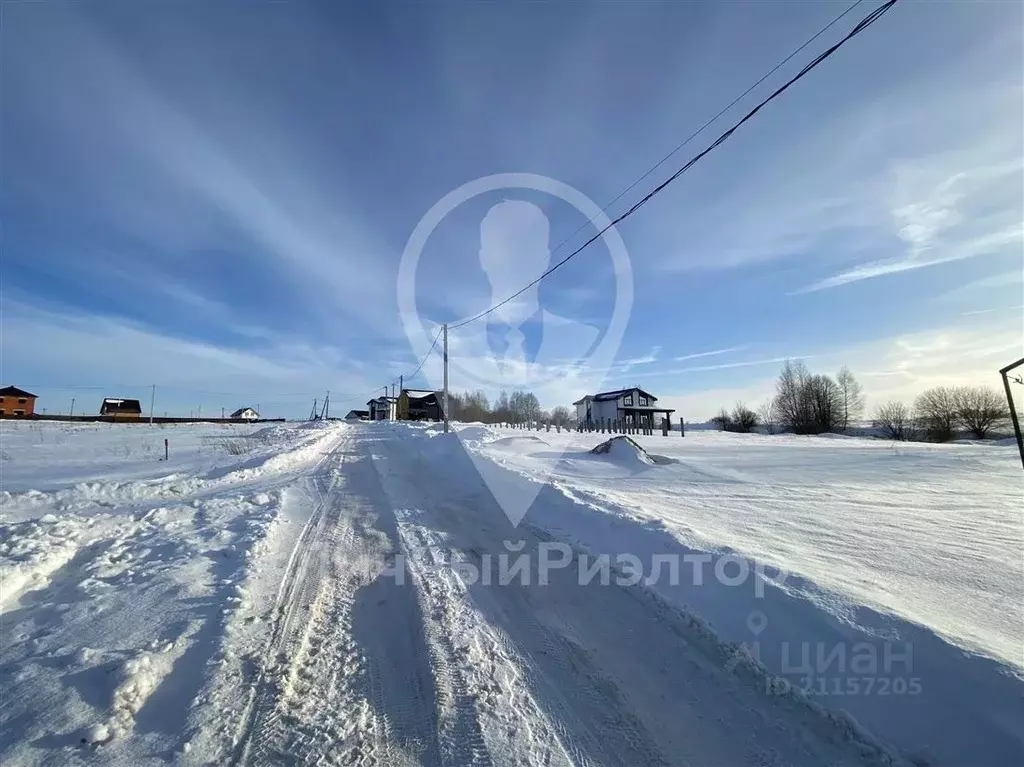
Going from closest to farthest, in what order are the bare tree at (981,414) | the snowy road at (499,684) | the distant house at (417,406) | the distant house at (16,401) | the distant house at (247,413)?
the snowy road at (499,684) < the bare tree at (981,414) < the distant house at (16,401) < the distant house at (417,406) < the distant house at (247,413)

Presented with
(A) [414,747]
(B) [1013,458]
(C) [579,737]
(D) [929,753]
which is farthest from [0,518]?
(B) [1013,458]

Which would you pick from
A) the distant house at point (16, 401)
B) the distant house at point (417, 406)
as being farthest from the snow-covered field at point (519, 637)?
the distant house at point (16, 401)

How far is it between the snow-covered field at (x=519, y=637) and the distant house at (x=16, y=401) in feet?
320

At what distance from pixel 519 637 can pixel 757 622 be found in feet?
6.17

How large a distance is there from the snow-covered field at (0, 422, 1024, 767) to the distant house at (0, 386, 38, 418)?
97407 millimetres

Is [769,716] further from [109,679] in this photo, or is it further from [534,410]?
[534,410]

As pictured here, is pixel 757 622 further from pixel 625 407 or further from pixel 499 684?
pixel 625 407

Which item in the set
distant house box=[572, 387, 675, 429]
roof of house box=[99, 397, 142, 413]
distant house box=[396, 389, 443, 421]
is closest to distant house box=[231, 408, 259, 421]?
roof of house box=[99, 397, 142, 413]

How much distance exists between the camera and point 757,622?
3.37 meters

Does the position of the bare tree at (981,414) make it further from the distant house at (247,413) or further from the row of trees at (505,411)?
the distant house at (247,413)

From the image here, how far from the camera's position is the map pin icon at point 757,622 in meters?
3.31

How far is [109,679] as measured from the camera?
111 inches

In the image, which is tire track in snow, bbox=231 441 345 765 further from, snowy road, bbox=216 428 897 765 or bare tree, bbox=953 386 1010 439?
bare tree, bbox=953 386 1010 439

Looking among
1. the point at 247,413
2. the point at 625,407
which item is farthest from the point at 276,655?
the point at 247,413
